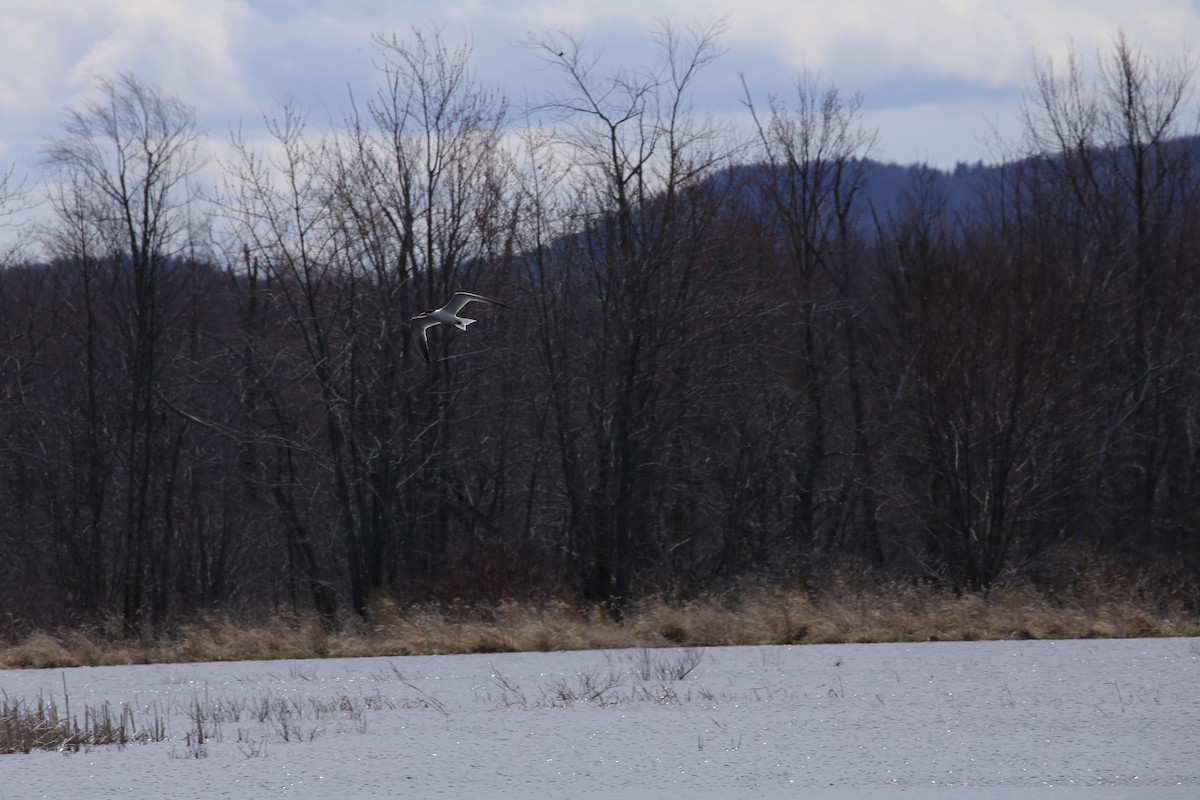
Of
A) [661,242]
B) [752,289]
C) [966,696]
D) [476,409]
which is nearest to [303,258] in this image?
[476,409]

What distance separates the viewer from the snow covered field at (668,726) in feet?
26.0

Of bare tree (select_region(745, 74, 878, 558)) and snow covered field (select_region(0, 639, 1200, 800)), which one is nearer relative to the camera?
snow covered field (select_region(0, 639, 1200, 800))

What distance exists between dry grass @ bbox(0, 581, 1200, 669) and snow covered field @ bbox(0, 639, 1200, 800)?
0.83 meters

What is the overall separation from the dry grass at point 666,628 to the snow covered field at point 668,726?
0.83 metres

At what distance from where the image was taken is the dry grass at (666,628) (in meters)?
15.0

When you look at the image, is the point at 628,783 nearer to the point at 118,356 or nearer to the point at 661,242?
the point at 661,242

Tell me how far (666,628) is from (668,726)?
558 centimetres

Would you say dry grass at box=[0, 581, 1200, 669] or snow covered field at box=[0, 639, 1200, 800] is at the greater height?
snow covered field at box=[0, 639, 1200, 800]

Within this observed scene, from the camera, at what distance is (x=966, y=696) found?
10875 mm

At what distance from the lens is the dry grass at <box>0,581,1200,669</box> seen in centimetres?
1501

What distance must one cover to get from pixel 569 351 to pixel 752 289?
3733 millimetres

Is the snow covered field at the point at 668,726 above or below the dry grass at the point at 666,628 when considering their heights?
above

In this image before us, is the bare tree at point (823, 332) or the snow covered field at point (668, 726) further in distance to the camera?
the bare tree at point (823, 332)

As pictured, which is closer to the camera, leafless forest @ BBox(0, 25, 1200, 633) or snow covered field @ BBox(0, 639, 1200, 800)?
snow covered field @ BBox(0, 639, 1200, 800)
